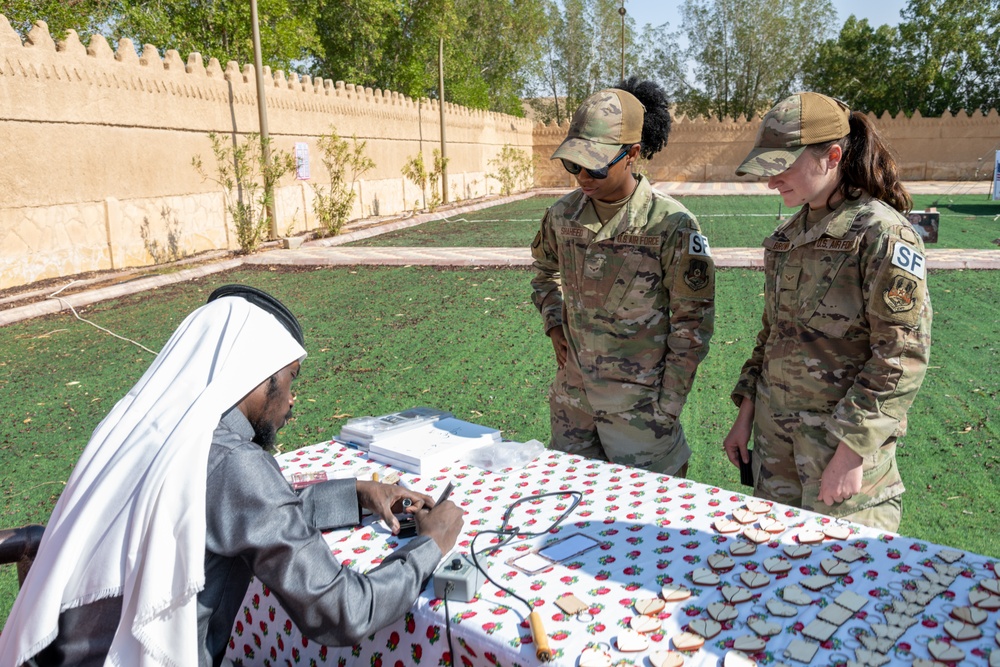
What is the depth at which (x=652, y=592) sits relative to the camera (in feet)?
5.09

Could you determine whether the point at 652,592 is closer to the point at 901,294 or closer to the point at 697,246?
the point at 901,294

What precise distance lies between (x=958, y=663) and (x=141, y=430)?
58.3 inches

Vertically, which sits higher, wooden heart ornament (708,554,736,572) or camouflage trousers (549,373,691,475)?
wooden heart ornament (708,554,736,572)

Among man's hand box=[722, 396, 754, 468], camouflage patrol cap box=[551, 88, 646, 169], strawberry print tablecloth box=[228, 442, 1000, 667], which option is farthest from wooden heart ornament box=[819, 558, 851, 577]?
camouflage patrol cap box=[551, 88, 646, 169]

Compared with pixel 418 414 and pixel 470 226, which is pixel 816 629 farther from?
pixel 470 226

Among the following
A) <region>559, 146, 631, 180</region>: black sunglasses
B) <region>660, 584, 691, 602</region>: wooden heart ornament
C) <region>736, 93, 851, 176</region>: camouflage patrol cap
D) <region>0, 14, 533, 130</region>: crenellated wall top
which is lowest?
<region>660, 584, 691, 602</region>: wooden heart ornament

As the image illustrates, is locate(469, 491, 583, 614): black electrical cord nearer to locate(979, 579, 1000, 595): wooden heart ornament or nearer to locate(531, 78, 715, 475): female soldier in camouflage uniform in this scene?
locate(531, 78, 715, 475): female soldier in camouflage uniform

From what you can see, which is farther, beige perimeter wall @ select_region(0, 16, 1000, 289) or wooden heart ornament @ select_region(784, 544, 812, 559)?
beige perimeter wall @ select_region(0, 16, 1000, 289)

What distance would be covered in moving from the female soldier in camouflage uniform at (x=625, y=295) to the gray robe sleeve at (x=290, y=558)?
1.31 metres

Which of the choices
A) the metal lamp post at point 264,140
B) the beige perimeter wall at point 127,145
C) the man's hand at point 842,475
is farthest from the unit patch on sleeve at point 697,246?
the metal lamp post at point 264,140

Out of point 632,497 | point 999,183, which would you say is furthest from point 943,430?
point 999,183

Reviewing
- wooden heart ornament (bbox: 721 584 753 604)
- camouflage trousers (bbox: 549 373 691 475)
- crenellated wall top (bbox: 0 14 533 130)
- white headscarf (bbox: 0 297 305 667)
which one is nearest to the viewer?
white headscarf (bbox: 0 297 305 667)

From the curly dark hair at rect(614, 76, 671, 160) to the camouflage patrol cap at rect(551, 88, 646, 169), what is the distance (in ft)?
0.76

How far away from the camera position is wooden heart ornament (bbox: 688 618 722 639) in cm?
139
